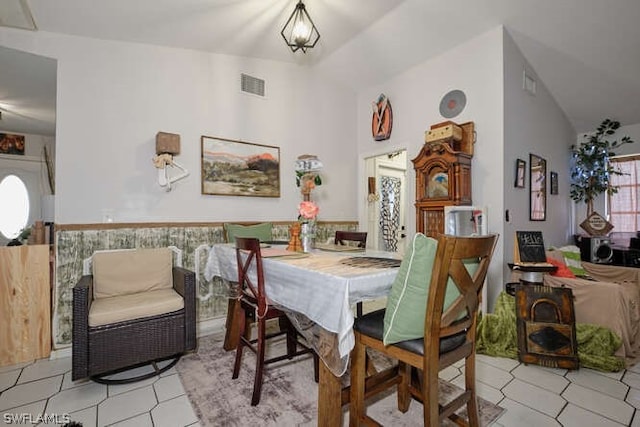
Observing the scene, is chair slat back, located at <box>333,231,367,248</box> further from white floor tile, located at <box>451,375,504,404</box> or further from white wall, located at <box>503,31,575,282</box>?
white wall, located at <box>503,31,575,282</box>

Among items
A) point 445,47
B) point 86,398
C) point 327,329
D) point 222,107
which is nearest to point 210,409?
point 86,398

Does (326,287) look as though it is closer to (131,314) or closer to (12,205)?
(131,314)

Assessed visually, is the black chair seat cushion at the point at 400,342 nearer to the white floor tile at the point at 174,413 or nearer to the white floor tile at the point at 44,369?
the white floor tile at the point at 174,413

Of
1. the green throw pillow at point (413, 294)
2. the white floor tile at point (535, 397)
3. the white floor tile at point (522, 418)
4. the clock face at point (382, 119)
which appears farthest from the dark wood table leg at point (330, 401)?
the clock face at point (382, 119)

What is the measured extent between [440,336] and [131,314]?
1988mm

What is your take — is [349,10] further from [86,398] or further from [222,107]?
[86,398]

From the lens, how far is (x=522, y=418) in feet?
5.53

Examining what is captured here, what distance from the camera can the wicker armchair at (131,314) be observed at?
1948 millimetres

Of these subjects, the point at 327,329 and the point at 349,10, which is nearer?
the point at 327,329

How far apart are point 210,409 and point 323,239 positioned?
254 centimetres

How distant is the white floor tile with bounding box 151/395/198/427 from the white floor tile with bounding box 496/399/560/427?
1.71 meters

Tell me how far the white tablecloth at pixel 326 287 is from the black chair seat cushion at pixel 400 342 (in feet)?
0.46

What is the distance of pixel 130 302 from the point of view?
2223 mm

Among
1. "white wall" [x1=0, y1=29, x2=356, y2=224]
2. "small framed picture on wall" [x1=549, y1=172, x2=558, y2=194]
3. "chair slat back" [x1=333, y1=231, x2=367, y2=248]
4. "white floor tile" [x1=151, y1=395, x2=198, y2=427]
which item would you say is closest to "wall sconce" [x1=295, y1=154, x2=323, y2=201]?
"chair slat back" [x1=333, y1=231, x2=367, y2=248]
